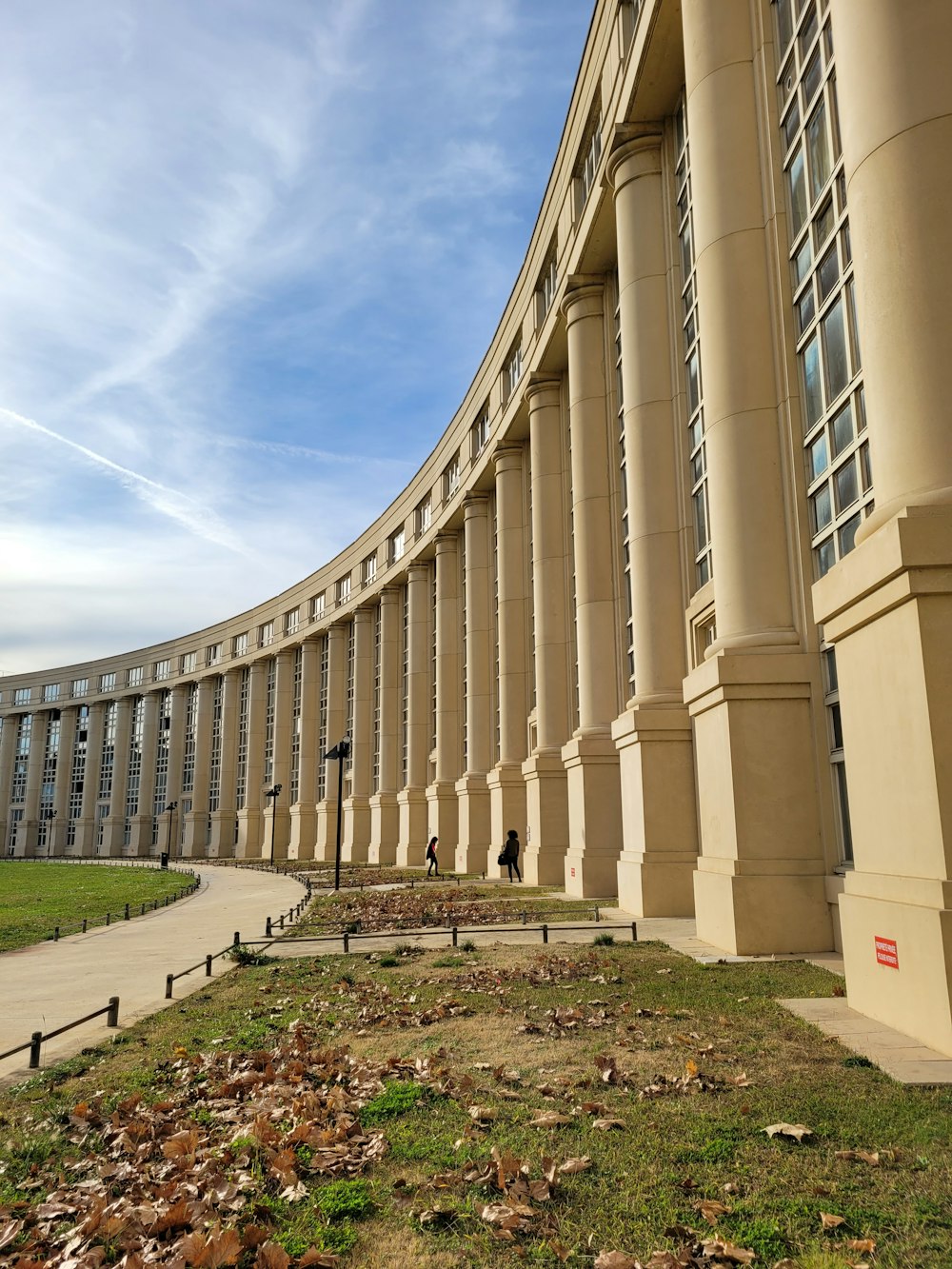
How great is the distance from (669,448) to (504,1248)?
57.3 ft

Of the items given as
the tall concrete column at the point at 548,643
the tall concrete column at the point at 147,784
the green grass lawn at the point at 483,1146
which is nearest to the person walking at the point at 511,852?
the tall concrete column at the point at 548,643

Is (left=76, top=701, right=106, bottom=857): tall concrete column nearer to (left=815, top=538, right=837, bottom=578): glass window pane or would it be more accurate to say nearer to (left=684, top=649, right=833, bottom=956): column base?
(left=684, top=649, right=833, bottom=956): column base

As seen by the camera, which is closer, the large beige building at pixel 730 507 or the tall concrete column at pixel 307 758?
the large beige building at pixel 730 507

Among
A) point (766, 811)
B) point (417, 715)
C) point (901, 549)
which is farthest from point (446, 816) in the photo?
point (901, 549)

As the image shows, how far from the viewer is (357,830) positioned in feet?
187

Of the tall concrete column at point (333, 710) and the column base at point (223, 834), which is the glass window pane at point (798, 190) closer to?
the tall concrete column at point (333, 710)

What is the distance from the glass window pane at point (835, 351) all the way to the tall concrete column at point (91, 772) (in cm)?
10150

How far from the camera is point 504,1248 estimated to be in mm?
4297

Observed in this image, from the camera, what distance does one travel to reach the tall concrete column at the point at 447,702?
4422 cm

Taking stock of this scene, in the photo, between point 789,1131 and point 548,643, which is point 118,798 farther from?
point 789,1131

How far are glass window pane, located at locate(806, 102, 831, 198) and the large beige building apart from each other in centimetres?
7

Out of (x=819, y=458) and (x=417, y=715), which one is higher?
(x=417, y=715)

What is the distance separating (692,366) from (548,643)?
12.2 meters

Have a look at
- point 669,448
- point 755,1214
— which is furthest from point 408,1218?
point 669,448
